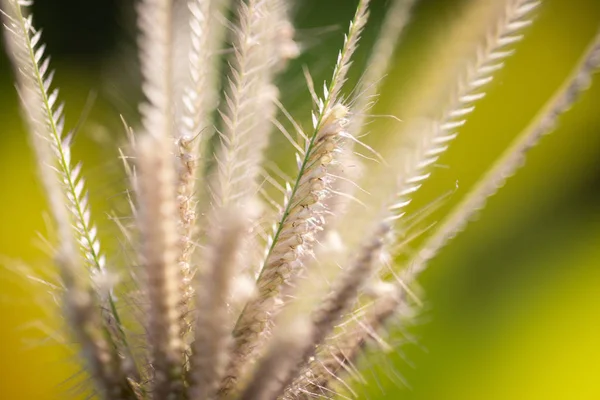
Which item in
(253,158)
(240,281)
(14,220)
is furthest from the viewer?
(14,220)

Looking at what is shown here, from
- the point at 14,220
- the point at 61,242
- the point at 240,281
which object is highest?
the point at 14,220

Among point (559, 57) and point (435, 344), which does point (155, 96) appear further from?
point (559, 57)

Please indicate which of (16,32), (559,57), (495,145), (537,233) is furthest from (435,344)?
(16,32)

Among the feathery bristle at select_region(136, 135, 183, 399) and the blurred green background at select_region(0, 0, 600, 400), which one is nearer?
the feathery bristle at select_region(136, 135, 183, 399)

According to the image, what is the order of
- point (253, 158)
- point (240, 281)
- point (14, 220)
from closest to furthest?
point (240, 281) → point (253, 158) → point (14, 220)

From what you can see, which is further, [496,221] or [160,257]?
[496,221]

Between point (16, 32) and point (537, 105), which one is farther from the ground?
point (16, 32)

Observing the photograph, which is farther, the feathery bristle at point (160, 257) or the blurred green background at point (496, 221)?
the blurred green background at point (496, 221)

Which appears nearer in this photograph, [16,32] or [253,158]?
[16,32]
